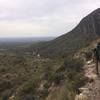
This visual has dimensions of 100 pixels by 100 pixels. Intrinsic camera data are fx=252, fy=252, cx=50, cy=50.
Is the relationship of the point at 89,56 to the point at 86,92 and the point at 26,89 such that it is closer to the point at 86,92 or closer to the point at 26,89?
the point at 26,89

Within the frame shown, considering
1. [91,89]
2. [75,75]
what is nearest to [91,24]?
[75,75]

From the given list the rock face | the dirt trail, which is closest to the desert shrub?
the dirt trail

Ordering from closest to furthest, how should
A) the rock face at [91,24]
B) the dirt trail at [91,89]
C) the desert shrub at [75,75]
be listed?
the dirt trail at [91,89] < the desert shrub at [75,75] < the rock face at [91,24]

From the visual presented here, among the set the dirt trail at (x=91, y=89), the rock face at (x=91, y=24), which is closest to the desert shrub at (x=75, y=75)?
the dirt trail at (x=91, y=89)

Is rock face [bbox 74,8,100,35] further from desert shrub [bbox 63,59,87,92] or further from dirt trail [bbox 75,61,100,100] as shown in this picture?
dirt trail [bbox 75,61,100,100]

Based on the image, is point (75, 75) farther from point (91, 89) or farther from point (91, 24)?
point (91, 24)

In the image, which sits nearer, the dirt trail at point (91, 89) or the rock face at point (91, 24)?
the dirt trail at point (91, 89)

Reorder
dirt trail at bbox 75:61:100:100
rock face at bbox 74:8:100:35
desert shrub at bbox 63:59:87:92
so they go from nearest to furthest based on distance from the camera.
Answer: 1. dirt trail at bbox 75:61:100:100
2. desert shrub at bbox 63:59:87:92
3. rock face at bbox 74:8:100:35

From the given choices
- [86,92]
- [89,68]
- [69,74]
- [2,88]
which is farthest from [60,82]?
[2,88]

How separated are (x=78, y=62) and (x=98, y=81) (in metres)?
4.60

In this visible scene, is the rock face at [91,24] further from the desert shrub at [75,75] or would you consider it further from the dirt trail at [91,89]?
the dirt trail at [91,89]

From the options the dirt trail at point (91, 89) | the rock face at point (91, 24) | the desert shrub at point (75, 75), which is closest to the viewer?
the dirt trail at point (91, 89)

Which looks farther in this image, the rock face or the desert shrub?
the rock face

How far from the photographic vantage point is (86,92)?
33.1 ft
